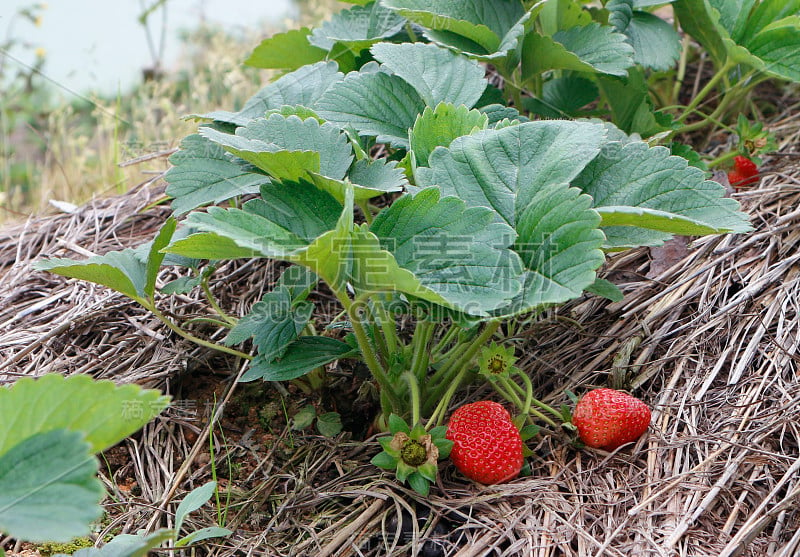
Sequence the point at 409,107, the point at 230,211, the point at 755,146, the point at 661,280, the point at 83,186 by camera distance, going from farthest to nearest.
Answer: the point at 83,186, the point at 755,146, the point at 661,280, the point at 409,107, the point at 230,211

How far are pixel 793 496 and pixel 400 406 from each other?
621mm

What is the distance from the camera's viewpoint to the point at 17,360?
1.43 metres

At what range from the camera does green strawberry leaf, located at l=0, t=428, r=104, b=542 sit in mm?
703

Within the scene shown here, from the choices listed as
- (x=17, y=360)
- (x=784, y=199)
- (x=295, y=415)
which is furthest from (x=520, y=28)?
(x=17, y=360)

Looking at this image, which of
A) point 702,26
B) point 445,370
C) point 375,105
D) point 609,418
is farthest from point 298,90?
point 702,26

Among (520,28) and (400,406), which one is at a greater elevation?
(520,28)

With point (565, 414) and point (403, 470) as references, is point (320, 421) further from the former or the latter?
point (565, 414)

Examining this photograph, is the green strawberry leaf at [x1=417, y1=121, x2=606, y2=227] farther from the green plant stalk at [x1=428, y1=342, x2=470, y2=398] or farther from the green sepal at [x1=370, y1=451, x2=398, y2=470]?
the green sepal at [x1=370, y1=451, x2=398, y2=470]

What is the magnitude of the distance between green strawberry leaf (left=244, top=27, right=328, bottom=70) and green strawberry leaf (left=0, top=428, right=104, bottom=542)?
3.86 ft

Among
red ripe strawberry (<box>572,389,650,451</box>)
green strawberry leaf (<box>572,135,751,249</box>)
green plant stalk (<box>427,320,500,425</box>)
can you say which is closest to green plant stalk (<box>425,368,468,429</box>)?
green plant stalk (<box>427,320,500,425</box>)

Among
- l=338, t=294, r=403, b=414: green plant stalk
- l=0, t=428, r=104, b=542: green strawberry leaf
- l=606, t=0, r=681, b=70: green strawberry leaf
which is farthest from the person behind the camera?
l=606, t=0, r=681, b=70: green strawberry leaf

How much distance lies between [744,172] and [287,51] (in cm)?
114

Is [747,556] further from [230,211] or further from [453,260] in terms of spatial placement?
[230,211]

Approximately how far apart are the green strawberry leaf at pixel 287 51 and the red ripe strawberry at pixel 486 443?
981 millimetres
